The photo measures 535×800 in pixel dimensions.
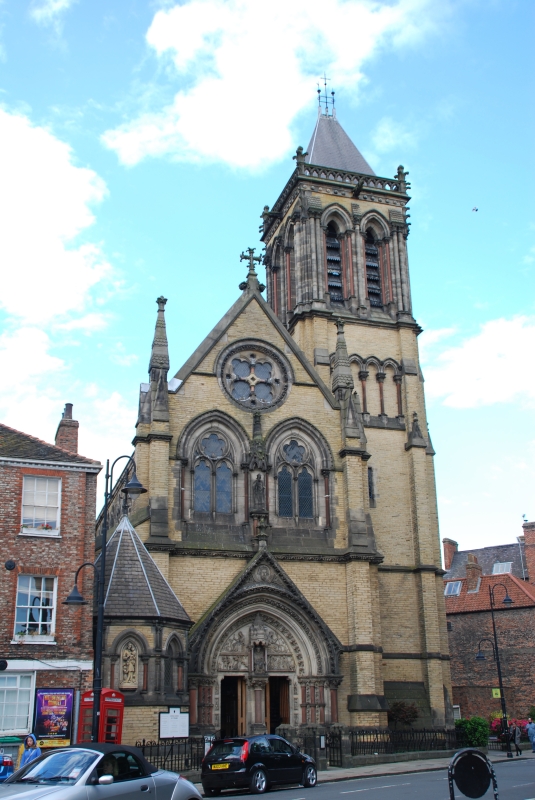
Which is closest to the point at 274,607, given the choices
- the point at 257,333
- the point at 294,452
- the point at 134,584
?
the point at 134,584

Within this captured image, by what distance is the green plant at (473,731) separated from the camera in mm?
31375

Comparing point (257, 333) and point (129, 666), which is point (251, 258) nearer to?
point (257, 333)

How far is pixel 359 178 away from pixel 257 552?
75.6 ft

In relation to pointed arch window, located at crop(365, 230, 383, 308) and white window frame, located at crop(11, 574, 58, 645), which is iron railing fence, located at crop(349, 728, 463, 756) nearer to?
white window frame, located at crop(11, 574, 58, 645)

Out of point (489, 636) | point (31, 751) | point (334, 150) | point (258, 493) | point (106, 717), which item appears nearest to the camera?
point (31, 751)

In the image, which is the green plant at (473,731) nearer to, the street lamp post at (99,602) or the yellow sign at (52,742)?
the yellow sign at (52,742)

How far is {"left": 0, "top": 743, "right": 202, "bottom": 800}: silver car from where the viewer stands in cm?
1033

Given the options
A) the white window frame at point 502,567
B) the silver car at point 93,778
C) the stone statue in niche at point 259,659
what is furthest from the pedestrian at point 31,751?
the white window frame at point 502,567

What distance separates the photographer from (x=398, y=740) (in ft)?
98.7

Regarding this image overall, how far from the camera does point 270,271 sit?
4791 cm

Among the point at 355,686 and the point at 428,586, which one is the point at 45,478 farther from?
the point at 428,586

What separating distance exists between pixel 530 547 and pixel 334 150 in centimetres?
2829

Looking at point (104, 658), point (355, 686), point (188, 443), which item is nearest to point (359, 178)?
point (188, 443)

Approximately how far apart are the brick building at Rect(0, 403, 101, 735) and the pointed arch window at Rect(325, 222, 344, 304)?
21.1m
